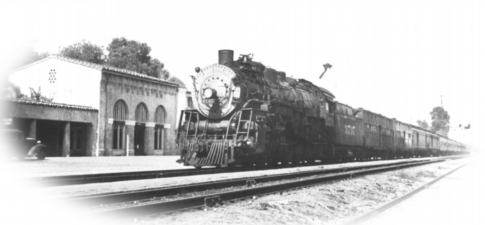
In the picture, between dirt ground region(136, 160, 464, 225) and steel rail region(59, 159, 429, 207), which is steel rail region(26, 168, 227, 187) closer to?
steel rail region(59, 159, 429, 207)

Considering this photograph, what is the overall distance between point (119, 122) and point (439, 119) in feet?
365

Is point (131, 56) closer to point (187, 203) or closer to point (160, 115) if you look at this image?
point (160, 115)

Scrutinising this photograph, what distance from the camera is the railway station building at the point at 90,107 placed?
2830cm

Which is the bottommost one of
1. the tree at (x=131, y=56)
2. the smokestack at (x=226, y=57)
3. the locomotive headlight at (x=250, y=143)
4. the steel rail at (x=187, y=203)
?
the steel rail at (x=187, y=203)

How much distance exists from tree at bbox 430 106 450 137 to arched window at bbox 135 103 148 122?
332 ft

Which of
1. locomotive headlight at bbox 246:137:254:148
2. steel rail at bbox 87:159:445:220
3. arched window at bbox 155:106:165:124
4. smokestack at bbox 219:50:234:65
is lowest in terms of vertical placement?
steel rail at bbox 87:159:445:220

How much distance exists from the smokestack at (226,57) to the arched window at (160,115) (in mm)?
20008

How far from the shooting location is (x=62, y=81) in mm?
32000

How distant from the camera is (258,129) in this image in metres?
16.0

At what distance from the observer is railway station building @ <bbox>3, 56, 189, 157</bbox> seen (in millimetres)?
28297

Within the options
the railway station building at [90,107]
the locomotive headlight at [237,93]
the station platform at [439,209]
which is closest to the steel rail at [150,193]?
the station platform at [439,209]

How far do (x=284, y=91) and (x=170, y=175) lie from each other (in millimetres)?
7191

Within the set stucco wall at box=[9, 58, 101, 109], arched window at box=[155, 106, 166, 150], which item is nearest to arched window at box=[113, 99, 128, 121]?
stucco wall at box=[9, 58, 101, 109]

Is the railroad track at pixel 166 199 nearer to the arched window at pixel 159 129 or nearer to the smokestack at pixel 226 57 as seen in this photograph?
the smokestack at pixel 226 57
